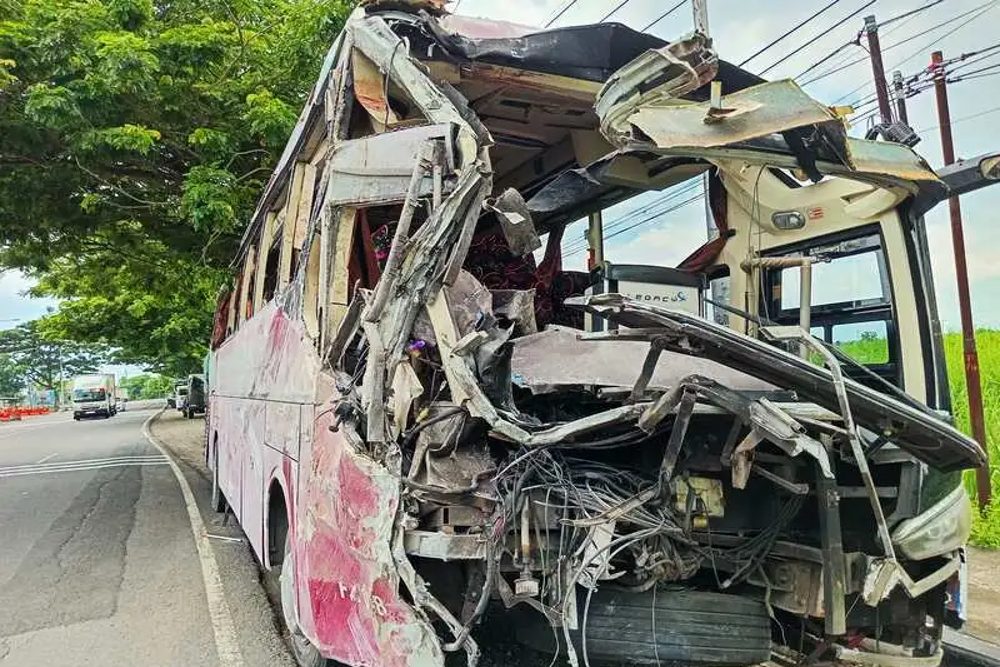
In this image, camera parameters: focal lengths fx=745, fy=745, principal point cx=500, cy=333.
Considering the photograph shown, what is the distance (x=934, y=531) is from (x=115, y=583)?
5.84 meters

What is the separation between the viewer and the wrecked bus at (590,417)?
269 cm

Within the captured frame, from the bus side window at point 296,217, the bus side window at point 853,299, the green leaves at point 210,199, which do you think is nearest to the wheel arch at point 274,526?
the bus side window at point 296,217

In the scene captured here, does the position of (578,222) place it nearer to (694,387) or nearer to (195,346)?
(694,387)

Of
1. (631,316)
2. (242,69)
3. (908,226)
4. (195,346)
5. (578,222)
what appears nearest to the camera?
(631,316)

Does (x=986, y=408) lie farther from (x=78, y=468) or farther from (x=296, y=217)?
(x=78, y=468)

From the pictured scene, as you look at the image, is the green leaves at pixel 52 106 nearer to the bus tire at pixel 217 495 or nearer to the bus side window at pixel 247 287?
the bus side window at pixel 247 287

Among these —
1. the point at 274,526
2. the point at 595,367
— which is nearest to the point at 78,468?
the point at 274,526

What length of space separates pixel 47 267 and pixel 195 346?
1360 centimetres

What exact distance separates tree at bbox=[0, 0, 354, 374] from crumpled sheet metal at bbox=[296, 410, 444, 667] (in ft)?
18.4

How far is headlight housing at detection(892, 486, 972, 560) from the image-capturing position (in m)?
2.97

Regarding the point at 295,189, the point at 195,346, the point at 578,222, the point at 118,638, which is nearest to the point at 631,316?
the point at 295,189

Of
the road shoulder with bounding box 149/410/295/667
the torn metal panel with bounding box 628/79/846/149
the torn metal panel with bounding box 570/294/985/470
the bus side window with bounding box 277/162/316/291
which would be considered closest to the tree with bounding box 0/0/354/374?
the road shoulder with bounding box 149/410/295/667

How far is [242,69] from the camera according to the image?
911 centimetres

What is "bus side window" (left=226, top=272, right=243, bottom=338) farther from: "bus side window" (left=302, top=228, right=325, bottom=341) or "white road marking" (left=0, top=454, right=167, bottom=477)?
"white road marking" (left=0, top=454, right=167, bottom=477)
